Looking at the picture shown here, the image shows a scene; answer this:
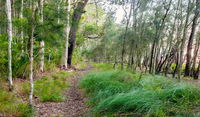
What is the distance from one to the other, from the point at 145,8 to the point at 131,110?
9941 millimetres

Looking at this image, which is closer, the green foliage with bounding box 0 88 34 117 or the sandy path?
the green foliage with bounding box 0 88 34 117

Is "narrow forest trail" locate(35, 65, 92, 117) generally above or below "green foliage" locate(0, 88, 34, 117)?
below

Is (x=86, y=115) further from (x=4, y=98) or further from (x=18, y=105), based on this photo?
(x=4, y=98)

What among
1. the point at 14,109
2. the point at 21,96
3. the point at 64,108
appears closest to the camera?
the point at 14,109

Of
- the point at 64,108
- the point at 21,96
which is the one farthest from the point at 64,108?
the point at 21,96

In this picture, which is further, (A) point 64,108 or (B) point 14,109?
(A) point 64,108

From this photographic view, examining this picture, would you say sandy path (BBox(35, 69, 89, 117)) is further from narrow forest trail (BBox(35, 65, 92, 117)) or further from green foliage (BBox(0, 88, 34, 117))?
green foliage (BBox(0, 88, 34, 117))

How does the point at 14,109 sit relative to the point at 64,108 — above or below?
above

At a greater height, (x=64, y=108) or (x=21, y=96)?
(x=21, y=96)

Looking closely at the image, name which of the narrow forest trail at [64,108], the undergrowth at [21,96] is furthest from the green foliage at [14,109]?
the narrow forest trail at [64,108]

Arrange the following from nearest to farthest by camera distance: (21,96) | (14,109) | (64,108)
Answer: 1. (14,109)
2. (64,108)
3. (21,96)

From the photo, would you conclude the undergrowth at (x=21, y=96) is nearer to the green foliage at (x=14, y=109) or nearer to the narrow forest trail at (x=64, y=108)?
the green foliage at (x=14, y=109)

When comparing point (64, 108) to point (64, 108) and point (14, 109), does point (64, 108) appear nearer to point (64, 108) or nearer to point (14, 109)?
point (64, 108)

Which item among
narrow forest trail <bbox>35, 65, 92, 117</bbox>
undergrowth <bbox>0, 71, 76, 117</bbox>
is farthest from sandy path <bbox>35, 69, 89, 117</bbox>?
undergrowth <bbox>0, 71, 76, 117</bbox>
